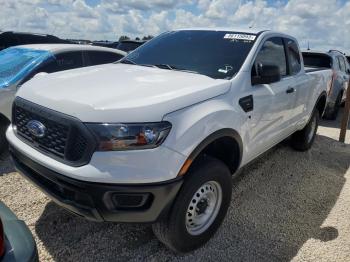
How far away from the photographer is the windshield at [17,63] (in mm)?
5234

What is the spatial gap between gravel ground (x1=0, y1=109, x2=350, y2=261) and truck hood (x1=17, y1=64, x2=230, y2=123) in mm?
1260

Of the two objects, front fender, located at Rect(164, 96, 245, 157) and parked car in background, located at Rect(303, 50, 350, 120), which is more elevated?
front fender, located at Rect(164, 96, 245, 157)

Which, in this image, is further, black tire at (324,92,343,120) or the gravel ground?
black tire at (324,92,343,120)

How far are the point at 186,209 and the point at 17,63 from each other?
13.4ft

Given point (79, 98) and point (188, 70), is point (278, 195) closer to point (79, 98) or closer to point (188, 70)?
point (188, 70)

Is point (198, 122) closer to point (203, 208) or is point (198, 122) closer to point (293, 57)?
point (203, 208)

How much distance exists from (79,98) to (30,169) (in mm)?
793

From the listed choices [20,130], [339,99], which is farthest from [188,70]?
[339,99]

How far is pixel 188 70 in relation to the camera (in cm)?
364

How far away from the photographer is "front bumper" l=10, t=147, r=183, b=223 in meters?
2.48

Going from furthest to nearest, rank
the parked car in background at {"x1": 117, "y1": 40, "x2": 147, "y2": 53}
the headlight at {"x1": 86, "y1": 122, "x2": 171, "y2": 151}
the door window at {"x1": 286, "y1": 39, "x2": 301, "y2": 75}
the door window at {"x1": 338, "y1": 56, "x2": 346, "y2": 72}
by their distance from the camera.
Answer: the parked car in background at {"x1": 117, "y1": 40, "x2": 147, "y2": 53} < the door window at {"x1": 338, "y1": 56, "x2": 346, "y2": 72} < the door window at {"x1": 286, "y1": 39, "x2": 301, "y2": 75} < the headlight at {"x1": 86, "y1": 122, "x2": 171, "y2": 151}

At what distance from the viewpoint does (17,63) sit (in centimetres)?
561

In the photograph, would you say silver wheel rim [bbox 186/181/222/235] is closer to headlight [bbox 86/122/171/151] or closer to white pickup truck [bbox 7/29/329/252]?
white pickup truck [bbox 7/29/329/252]

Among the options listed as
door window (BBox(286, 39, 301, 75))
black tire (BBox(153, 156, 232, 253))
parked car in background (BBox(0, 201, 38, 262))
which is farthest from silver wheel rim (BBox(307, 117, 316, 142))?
parked car in background (BBox(0, 201, 38, 262))
